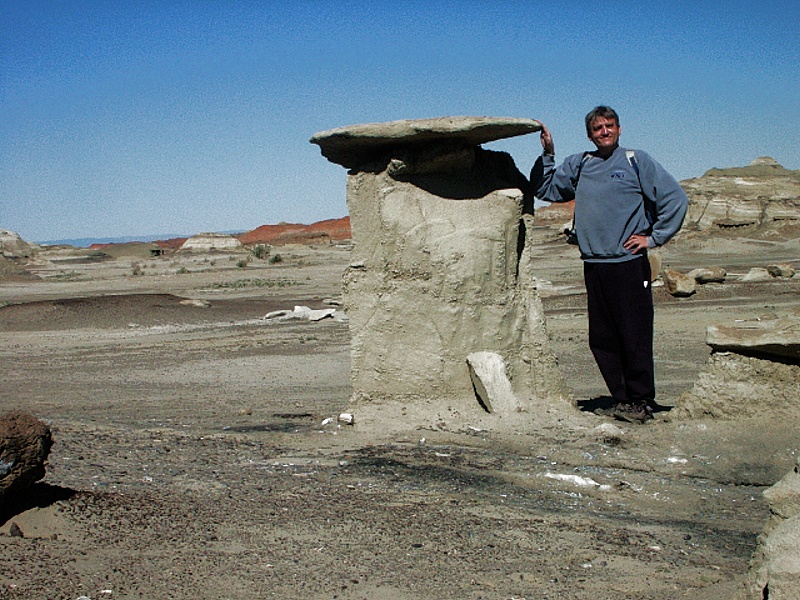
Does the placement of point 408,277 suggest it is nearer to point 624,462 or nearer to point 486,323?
point 486,323

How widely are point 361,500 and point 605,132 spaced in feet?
9.92

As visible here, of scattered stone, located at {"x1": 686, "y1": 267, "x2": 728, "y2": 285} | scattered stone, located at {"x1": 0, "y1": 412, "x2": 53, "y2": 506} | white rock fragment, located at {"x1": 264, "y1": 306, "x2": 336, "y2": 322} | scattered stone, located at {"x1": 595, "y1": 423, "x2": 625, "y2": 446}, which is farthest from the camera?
scattered stone, located at {"x1": 686, "y1": 267, "x2": 728, "y2": 285}


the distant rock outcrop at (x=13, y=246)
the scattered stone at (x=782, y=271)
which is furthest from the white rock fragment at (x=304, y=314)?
the distant rock outcrop at (x=13, y=246)

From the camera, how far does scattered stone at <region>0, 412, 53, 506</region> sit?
412cm

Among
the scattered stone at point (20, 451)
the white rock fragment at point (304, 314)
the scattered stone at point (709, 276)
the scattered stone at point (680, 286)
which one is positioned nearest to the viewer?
the scattered stone at point (20, 451)

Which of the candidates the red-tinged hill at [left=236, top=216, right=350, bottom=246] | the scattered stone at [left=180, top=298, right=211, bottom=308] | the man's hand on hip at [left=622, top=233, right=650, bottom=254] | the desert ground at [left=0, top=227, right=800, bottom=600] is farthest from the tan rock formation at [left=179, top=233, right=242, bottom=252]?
the man's hand on hip at [left=622, top=233, right=650, bottom=254]

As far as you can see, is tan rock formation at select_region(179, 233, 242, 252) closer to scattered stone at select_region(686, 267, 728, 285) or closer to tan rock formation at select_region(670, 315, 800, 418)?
scattered stone at select_region(686, 267, 728, 285)

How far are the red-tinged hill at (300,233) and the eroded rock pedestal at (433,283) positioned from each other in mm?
45477

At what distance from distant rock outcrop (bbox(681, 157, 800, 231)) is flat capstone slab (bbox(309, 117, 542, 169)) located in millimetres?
27419

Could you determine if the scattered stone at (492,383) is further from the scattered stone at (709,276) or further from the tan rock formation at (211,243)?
the tan rock formation at (211,243)

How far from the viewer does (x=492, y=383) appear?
6.51 m

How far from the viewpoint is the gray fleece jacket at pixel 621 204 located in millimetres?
6191

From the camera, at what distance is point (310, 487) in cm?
497

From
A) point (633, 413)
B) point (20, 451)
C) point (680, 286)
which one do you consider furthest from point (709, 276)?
point (20, 451)
